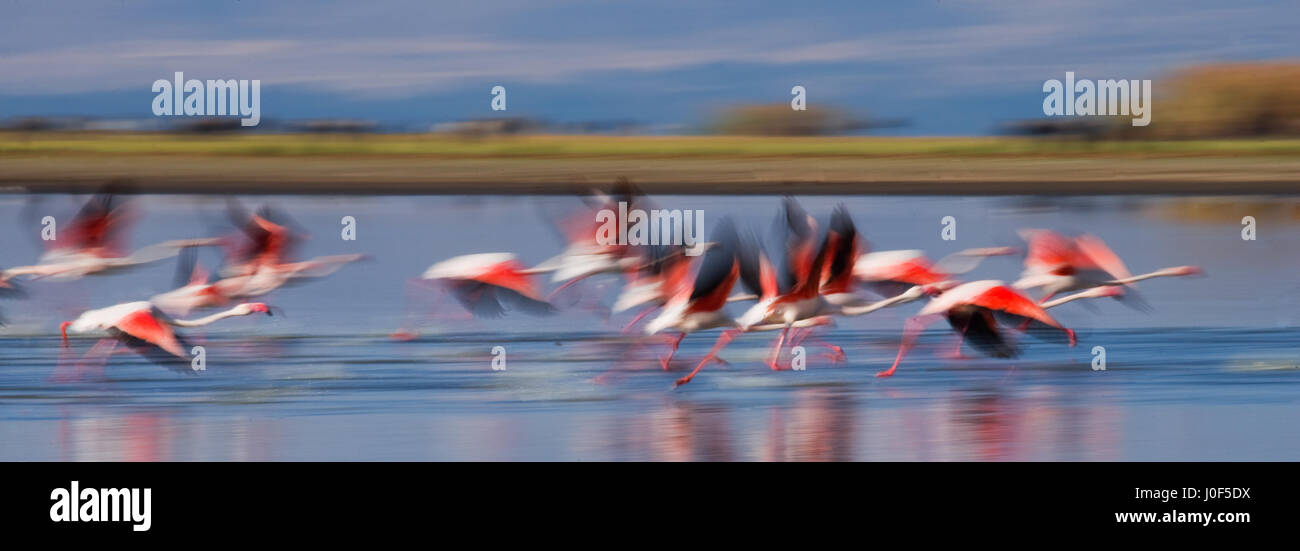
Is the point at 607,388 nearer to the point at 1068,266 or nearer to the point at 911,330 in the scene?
the point at 911,330

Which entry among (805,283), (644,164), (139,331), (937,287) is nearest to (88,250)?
(139,331)

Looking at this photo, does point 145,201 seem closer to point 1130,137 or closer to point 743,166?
point 743,166

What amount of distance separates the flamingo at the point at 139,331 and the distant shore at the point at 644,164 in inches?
206

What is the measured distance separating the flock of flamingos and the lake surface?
0.40 feet

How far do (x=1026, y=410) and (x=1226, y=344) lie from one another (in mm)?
1809

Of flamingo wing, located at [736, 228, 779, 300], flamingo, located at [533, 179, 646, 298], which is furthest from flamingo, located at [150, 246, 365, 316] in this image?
flamingo wing, located at [736, 228, 779, 300]

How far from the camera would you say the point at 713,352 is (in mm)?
7668

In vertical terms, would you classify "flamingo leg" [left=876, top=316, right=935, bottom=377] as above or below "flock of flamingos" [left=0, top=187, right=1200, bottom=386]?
below

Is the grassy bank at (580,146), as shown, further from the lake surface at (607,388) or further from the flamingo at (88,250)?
the flamingo at (88,250)

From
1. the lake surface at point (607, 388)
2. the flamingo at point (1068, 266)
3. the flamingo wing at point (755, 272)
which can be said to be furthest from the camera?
the flamingo at point (1068, 266)

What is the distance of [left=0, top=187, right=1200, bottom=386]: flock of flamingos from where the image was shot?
7.60 meters

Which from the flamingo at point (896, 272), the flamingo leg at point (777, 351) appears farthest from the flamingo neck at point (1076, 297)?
the flamingo leg at point (777, 351)

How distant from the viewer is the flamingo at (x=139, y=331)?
Answer: 24.8 ft

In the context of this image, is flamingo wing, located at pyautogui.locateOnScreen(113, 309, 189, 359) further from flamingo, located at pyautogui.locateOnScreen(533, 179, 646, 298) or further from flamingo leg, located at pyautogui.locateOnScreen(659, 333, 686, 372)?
flamingo leg, located at pyautogui.locateOnScreen(659, 333, 686, 372)
